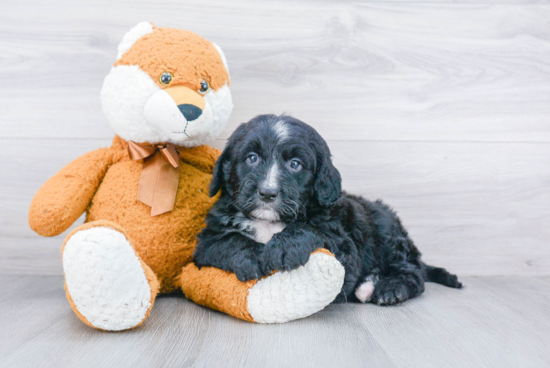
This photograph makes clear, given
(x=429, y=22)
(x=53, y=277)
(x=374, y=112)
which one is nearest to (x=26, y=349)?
(x=53, y=277)

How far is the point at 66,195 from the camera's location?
5.05ft

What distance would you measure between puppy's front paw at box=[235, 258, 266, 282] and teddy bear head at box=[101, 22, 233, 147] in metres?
0.54

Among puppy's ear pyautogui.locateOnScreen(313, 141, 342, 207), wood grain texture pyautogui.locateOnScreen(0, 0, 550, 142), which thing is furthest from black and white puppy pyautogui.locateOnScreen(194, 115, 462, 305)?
wood grain texture pyautogui.locateOnScreen(0, 0, 550, 142)

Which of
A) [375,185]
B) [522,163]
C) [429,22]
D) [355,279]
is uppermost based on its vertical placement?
[429,22]

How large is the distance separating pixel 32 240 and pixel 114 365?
4.53ft

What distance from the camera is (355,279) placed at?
64.4 inches

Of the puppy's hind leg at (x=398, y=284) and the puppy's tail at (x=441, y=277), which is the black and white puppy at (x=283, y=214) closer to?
the puppy's hind leg at (x=398, y=284)

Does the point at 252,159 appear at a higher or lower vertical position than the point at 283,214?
higher

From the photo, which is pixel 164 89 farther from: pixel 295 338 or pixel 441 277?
pixel 441 277

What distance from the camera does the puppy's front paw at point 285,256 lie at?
4.34 ft

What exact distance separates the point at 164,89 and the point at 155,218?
18.9 inches

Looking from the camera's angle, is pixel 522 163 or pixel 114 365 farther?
pixel 522 163

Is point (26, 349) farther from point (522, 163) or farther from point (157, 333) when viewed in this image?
point (522, 163)

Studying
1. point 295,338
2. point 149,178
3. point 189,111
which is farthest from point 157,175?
point 295,338
